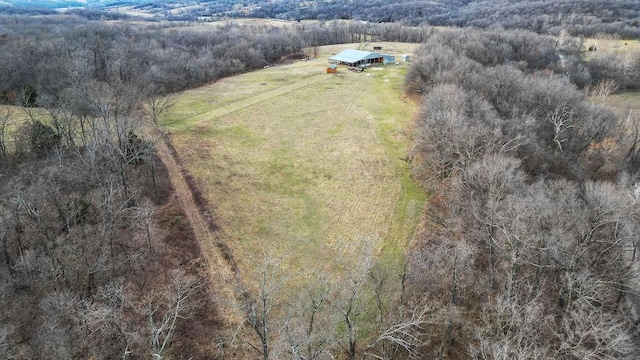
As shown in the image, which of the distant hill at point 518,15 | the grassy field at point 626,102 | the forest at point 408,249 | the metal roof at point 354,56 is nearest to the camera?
the forest at point 408,249

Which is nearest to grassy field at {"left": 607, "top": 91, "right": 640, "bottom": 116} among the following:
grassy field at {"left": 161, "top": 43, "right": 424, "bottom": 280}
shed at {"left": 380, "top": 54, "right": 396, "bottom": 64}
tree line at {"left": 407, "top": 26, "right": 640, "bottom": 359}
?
tree line at {"left": 407, "top": 26, "right": 640, "bottom": 359}

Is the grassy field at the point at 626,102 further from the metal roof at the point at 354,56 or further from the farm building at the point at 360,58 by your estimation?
the metal roof at the point at 354,56

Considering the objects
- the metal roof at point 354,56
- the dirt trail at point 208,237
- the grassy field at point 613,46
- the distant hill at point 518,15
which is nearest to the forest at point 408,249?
the dirt trail at point 208,237

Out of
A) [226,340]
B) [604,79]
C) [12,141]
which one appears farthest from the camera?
[604,79]

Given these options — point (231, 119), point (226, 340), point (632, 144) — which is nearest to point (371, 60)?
point (231, 119)

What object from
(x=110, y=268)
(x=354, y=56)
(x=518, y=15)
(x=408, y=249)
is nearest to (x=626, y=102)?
(x=354, y=56)

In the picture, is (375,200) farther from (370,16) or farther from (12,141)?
(370,16)

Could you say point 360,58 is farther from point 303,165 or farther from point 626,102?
point 626,102
